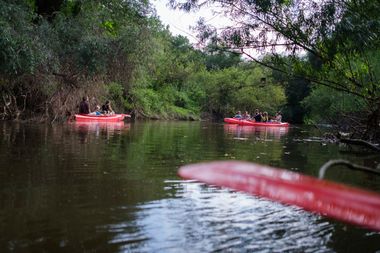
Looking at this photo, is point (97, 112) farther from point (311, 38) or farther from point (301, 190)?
point (301, 190)

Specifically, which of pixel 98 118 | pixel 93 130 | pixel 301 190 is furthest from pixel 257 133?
pixel 301 190

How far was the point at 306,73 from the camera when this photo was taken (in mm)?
9062

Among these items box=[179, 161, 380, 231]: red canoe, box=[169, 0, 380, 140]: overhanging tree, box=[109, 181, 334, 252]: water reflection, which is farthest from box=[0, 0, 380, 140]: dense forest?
box=[179, 161, 380, 231]: red canoe

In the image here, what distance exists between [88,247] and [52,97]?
1925cm

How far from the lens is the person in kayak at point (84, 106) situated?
76.8ft

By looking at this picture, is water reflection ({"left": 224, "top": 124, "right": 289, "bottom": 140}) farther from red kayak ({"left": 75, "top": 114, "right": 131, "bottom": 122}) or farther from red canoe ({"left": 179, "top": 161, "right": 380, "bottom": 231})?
red canoe ({"left": 179, "top": 161, "right": 380, "bottom": 231})

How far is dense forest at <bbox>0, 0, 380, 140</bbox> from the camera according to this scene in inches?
324

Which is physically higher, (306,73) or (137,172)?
(306,73)

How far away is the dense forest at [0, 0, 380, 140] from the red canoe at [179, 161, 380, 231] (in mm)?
5738

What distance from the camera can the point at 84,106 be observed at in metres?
23.5

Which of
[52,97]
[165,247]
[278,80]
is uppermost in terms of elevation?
[278,80]

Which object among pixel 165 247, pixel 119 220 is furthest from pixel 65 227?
pixel 165 247

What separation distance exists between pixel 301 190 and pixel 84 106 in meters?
22.7

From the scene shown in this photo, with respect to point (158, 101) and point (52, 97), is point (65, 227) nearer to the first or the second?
point (52, 97)
